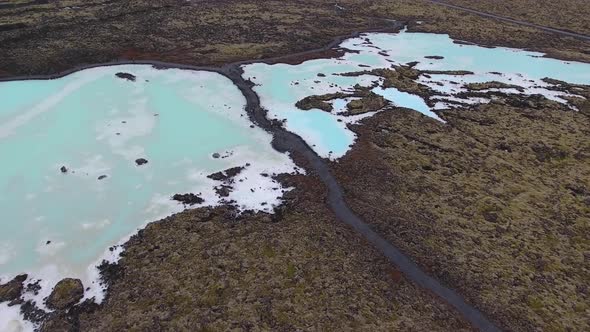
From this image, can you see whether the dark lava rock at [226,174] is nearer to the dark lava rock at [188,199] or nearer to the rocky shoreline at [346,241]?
the dark lava rock at [188,199]

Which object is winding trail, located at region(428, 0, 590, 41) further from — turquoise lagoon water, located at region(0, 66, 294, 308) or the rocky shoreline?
turquoise lagoon water, located at region(0, 66, 294, 308)

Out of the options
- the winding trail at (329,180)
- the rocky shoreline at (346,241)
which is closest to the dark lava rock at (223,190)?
the rocky shoreline at (346,241)

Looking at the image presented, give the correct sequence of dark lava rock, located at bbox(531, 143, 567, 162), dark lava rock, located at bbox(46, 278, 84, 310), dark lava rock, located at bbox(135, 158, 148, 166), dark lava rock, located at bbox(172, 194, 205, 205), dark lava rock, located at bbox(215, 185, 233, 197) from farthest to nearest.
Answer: dark lava rock, located at bbox(531, 143, 567, 162) < dark lava rock, located at bbox(135, 158, 148, 166) < dark lava rock, located at bbox(215, 185, 233, 197) < dark lava rock, located at bbox(172, 194, 205, 205) < dark lava rock, located at bbox(46, 278, 84, 310)

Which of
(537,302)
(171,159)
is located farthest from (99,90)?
(537,302)

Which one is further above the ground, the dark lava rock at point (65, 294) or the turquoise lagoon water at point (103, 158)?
the dark lava rock at point (65, 294)

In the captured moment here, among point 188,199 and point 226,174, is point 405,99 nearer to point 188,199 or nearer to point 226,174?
point 226,174

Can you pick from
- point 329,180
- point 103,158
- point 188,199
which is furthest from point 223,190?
point 103,158

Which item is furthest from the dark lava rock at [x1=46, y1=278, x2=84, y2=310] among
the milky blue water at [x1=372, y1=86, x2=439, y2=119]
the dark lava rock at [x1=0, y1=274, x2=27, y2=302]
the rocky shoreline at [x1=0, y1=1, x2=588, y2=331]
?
the milky blue water at [x1=372, y1=86, x2=439, y2=119]

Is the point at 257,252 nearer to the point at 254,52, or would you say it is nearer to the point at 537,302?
the point at 537,302
